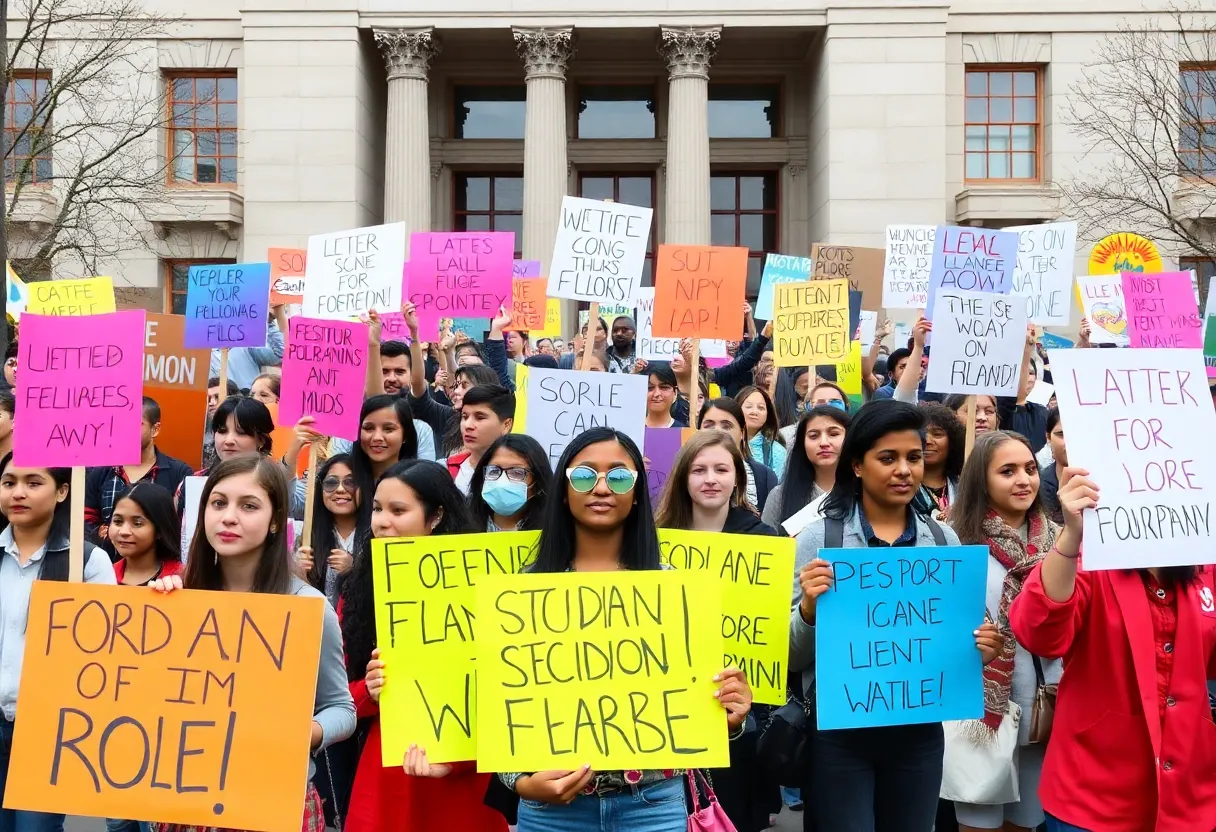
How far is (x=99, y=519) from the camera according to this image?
19.7 feet

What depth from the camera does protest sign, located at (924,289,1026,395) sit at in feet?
22.2

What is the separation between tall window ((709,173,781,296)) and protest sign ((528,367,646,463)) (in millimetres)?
22089

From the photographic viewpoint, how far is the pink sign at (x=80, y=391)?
167 inches

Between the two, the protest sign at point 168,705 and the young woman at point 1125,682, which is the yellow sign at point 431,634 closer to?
the protest sign at point 168,705

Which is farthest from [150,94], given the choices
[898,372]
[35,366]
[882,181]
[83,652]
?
[83,652]

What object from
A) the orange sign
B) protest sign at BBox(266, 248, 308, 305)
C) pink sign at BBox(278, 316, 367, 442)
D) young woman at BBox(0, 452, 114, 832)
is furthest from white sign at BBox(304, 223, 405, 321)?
young woman at BBox(0, 452, 114, 832)

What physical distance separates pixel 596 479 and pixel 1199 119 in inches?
897

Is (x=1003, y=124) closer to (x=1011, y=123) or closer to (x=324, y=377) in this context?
(x=1011, y=123)

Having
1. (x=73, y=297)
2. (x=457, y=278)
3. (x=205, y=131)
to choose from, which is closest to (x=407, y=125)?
(x=205, y=131)

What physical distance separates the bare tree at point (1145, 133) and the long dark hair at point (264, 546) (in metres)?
21.9

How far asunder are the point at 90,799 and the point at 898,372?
7.71m

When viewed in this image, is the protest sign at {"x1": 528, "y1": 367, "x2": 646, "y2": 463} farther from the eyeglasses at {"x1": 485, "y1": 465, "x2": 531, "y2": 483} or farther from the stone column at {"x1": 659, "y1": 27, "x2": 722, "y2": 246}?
the stone column at {"x1": 659, "y1": 27, "x2": 722, "y2": 246}

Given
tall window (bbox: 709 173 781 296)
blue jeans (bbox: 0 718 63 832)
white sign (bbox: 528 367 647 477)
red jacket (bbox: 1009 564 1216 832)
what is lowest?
blue jeans (bbox: 0 718 63 832)

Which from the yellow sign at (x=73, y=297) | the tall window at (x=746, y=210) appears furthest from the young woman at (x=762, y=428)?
the tall window at (x=746, y=210)
